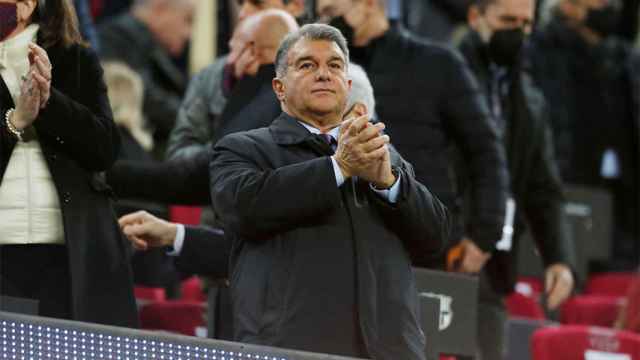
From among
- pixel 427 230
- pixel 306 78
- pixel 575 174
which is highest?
pixel 306 78

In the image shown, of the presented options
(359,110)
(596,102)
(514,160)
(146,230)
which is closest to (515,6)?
(514,160)

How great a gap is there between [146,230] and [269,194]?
99cm

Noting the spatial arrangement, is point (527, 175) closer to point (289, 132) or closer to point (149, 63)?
point (289, 132)

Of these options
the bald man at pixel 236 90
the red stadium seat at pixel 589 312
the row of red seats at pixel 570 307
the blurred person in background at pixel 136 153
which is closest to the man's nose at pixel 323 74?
the bald man at pixel 236 90

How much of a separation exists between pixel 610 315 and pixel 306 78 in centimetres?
Answer: 422

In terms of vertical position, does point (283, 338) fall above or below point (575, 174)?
above

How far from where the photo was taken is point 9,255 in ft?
18.9

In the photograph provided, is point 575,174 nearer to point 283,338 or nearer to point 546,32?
point 546,32

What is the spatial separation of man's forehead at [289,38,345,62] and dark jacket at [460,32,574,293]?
7.20 ft

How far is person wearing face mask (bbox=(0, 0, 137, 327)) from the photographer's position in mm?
5762

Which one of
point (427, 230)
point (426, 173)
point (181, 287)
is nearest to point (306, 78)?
point (427, 230)

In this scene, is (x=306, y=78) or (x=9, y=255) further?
(x=9, y=255)

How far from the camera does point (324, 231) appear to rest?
5223mm

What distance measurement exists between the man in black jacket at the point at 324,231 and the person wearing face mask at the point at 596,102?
6.44 meters
